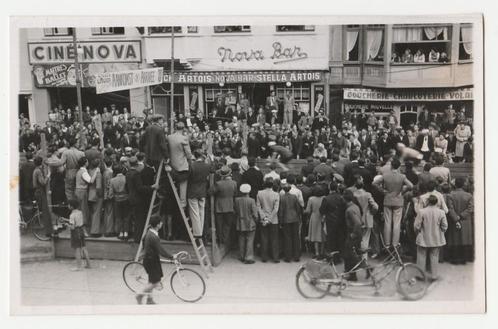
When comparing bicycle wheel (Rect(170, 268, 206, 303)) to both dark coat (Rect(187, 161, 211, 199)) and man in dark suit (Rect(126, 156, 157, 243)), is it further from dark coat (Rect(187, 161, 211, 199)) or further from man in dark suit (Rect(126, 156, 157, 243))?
dark coat (Rect(187, 161, 211, 199))

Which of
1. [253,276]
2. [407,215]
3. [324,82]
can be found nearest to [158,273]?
[253,276]

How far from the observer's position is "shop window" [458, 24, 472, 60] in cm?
941

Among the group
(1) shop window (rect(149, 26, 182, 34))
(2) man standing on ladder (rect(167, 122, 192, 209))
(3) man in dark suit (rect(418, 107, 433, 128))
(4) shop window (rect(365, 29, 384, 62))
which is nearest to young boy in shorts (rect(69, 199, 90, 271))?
(2) man standing on ladder (rect(167, 122, 192, 209))

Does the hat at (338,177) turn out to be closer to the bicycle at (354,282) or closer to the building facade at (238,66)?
the bicycle at (354,282)

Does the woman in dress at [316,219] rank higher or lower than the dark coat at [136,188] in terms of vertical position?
lower

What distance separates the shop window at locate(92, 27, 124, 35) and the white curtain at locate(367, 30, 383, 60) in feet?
15.3

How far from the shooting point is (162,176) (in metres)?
10.5

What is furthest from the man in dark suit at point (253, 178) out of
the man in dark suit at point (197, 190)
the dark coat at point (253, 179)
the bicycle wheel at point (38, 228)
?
the bicycle wheel at point (38, 228)

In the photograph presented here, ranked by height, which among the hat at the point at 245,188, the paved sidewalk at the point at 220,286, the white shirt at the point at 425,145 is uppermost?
the white shirt at the point at 425,145

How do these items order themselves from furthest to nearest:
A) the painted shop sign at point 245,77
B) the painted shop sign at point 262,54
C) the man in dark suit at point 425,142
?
1. the painted shop sign at point 245,77
2. the painted shop sign at point 262,54
3. the man in dark suit at point 425,142

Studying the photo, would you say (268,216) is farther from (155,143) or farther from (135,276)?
(135,276)

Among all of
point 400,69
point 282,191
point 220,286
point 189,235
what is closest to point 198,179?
point 189,235

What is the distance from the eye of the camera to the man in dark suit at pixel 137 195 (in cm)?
1037

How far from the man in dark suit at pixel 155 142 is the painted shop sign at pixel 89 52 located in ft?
7.37
